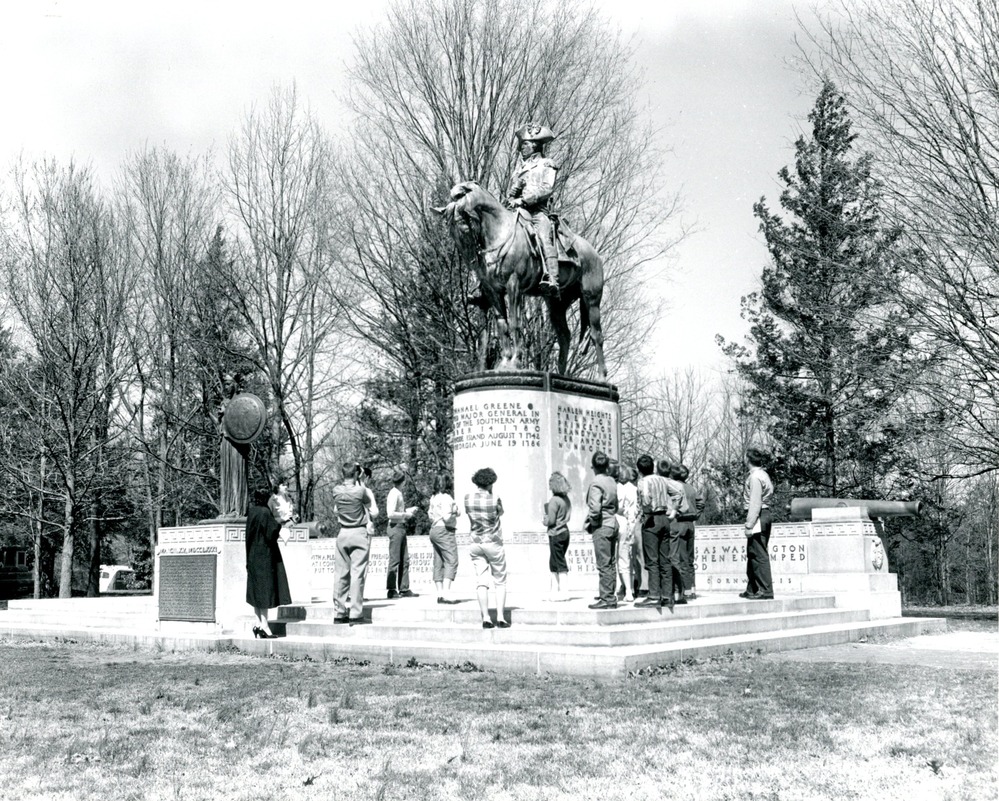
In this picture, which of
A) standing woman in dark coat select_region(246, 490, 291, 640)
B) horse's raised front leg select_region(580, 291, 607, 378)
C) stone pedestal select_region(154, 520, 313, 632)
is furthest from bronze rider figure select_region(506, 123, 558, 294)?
standing woman in dark coat select_region(246, 490, 291, 640)

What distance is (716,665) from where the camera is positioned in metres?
10.2

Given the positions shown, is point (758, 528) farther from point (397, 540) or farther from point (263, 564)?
point (263, 564)

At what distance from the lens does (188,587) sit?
1427 cm

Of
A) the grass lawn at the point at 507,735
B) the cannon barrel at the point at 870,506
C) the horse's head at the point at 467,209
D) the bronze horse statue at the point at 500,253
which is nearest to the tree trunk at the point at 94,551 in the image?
the bronze horse statue at the point at 500,253

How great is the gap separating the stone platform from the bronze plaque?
0.24m

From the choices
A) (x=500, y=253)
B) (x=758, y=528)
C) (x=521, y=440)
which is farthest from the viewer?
(x=500, y=253)

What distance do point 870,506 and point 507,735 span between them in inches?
460

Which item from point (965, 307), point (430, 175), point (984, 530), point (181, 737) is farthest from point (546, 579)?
point (984, 530)

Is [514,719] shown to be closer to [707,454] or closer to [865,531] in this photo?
[865,531]

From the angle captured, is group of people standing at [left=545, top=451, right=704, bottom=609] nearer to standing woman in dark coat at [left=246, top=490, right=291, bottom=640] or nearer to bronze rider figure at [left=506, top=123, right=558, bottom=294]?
standing woman in dark coat at [left=246, top=490, right=291, bottom=640]

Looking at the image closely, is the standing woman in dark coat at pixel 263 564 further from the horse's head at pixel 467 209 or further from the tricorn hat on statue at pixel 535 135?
the tricorn hat on statue at pixel 535 135

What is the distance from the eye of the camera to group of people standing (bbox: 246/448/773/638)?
11.6 metres

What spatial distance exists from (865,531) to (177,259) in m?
20.4

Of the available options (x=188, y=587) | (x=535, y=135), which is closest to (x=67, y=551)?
(x=188, y=587)
